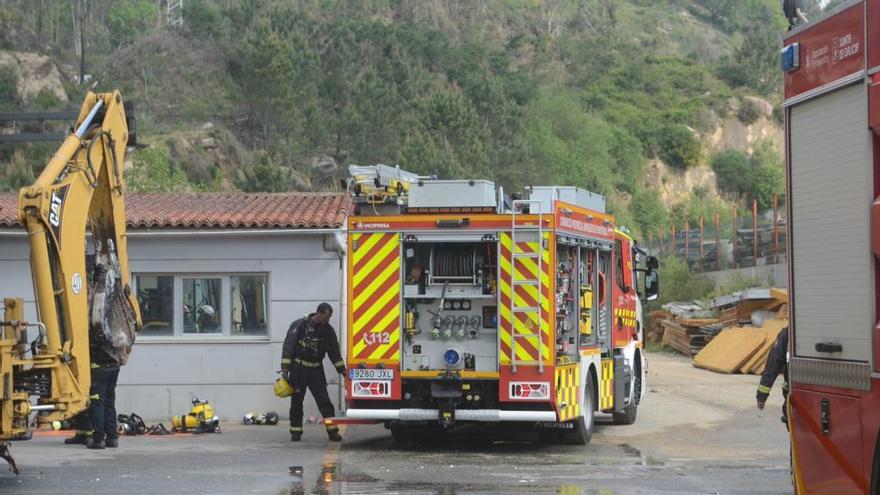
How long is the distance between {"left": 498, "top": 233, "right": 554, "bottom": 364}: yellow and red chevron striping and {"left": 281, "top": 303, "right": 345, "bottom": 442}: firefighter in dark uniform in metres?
2.69

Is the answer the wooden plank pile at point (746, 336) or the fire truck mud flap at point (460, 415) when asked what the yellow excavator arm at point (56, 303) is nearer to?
the fire truck mud flap at point (460, 415)

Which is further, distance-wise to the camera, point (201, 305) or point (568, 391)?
point (201, 305)

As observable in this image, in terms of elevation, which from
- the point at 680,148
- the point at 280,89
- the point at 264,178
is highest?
the point at 680,148

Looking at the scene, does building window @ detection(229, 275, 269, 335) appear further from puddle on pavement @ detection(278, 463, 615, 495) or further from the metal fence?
the metal fence

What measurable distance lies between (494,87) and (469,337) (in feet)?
167

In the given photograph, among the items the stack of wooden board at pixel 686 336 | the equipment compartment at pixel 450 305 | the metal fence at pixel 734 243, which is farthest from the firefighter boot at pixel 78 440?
the metal fence at pixel 734 243

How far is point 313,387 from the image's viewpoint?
1681 cm

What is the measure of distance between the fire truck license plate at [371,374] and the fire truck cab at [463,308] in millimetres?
11

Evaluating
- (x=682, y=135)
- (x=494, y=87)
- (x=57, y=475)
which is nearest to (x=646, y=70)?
(x=682, y=135)

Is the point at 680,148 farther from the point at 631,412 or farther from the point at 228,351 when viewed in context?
the point at 228,351

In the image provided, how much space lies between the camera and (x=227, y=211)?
795 inches

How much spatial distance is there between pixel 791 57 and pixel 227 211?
13033 millimetres

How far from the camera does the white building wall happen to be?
19.4 m

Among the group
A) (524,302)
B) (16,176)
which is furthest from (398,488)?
(16,176)
